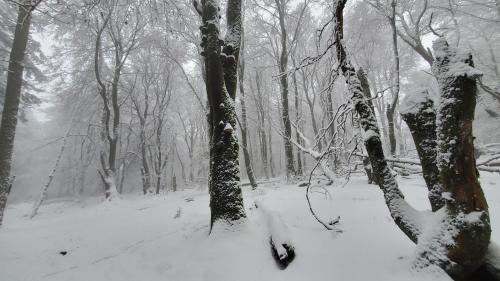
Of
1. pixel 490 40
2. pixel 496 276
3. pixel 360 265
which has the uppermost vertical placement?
pixel 490 40

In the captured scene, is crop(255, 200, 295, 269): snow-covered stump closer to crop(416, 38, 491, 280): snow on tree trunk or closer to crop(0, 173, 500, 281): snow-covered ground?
crop(0, 173, 500, 281): snow-covered ground

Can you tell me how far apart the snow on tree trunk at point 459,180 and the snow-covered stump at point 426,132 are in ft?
1.18

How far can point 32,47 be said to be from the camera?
15594 millimetres

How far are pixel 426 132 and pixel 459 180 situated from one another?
62 centimetres

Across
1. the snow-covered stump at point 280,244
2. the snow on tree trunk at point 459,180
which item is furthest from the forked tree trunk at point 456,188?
the snow-covered stump at point 280,244

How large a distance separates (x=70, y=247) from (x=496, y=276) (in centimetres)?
631

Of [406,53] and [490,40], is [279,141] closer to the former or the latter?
[406,53]

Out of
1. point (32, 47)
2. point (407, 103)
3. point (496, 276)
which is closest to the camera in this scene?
point (496, 276)

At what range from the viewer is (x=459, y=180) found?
185cm

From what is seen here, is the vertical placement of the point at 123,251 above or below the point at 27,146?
below

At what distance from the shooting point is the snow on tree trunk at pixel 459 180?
179 centimetres

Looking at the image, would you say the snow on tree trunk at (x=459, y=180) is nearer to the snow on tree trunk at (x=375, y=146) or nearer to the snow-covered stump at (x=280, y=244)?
the snow on tree trunk at (x=375, y=146)

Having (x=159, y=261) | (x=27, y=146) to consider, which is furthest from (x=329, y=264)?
(x=27, y=146)

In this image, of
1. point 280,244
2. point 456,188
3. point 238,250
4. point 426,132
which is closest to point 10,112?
A: point 238,250
